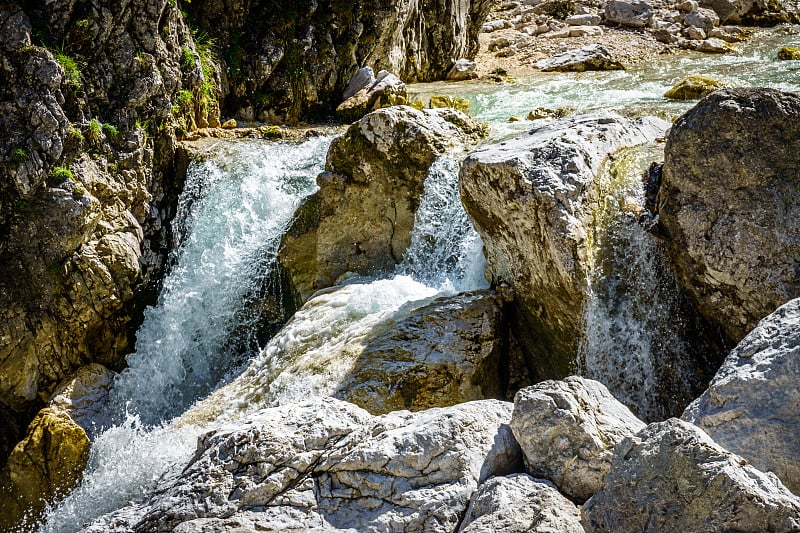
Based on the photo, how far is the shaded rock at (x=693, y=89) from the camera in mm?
10805

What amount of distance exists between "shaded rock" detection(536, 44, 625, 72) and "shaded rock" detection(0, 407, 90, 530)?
13526mm

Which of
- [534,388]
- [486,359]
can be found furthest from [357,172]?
[534,388]

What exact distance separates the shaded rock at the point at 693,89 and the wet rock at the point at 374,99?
16.5 ft

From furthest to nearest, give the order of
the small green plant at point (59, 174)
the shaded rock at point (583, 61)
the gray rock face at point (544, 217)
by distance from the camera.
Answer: the shaded rock at point (583, 61) → the small green plant at point (59, 174) → the gray rock face at point (544, 217)

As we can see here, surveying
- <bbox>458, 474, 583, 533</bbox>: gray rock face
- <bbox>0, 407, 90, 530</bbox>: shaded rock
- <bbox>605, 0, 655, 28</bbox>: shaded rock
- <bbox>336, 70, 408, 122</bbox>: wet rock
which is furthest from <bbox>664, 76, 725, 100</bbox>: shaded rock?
<bbox>0, 407, 90, 530</bbox>: shaded rock

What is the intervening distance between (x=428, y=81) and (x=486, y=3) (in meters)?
3.86

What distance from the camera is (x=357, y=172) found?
31.0 ft

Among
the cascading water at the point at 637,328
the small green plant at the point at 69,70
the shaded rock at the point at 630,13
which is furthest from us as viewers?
the shaded rock at the point at 630,13

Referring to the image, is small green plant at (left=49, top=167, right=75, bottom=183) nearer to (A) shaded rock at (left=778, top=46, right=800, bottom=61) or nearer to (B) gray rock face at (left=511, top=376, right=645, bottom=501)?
(B) gray rock face at (left=511, top=376, right=645, bottom=501)

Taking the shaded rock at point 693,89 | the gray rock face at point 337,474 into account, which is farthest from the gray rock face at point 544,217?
the shaded rock at point 693,89

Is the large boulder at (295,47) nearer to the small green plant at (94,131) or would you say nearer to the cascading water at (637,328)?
the small green plant at (94,131)

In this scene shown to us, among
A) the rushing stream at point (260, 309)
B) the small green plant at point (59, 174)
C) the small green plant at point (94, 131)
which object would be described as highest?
the small green plant at point (94, 131)

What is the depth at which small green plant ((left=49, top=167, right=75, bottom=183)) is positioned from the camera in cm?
864

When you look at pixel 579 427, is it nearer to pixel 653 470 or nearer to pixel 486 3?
pixel 653 470
